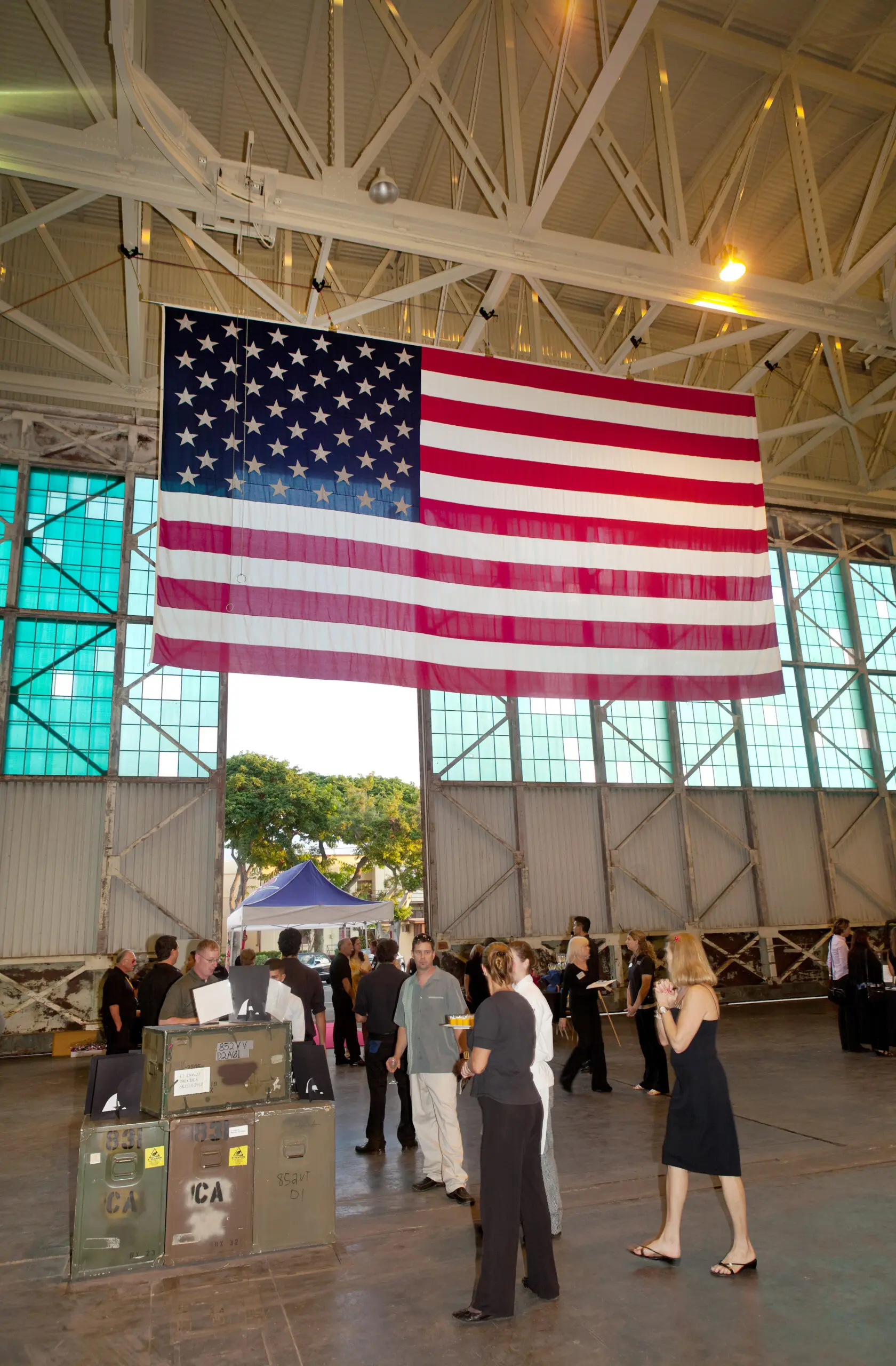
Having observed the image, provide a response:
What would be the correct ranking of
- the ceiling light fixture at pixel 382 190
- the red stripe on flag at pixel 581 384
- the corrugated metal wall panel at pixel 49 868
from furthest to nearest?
1. the corrugated metal wall panel at pixel 49 868
2. the red stripe on flag at pixel 581 384
3. the ceiling light fixture at pixel 382 190

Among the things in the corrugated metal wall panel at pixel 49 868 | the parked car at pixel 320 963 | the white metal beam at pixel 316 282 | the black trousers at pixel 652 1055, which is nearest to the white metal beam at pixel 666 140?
the white metal beam at pixel 316 282

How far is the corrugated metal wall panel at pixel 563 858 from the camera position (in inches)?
640

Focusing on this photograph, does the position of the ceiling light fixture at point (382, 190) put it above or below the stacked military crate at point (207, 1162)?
above

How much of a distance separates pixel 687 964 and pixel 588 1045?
15.6ft

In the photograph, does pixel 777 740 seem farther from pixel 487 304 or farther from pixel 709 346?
pixel 487 304

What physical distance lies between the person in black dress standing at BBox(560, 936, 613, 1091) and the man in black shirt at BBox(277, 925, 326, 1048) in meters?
2.50

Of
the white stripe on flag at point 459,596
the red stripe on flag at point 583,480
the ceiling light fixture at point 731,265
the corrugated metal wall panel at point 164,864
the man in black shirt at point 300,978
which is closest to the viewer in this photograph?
the man in black shirt at point 300,978

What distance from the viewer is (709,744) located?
18.3m

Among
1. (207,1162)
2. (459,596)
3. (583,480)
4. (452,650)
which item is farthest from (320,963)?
(207,1162)

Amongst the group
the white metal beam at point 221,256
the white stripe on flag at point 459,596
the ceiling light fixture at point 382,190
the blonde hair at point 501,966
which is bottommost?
the blonde hair at point 501,966

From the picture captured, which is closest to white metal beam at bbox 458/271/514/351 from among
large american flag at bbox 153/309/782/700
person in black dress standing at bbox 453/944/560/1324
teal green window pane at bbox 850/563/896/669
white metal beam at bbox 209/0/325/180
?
large american flag at bbox 153/309/782/700

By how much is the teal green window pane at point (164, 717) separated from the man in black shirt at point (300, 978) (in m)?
7.44

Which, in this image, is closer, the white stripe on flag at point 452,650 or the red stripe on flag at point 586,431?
the white stripe on flag at point 452,650

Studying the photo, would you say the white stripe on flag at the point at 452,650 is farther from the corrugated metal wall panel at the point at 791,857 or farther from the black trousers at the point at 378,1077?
the corrugated metal wall panel at the point at 791,857
